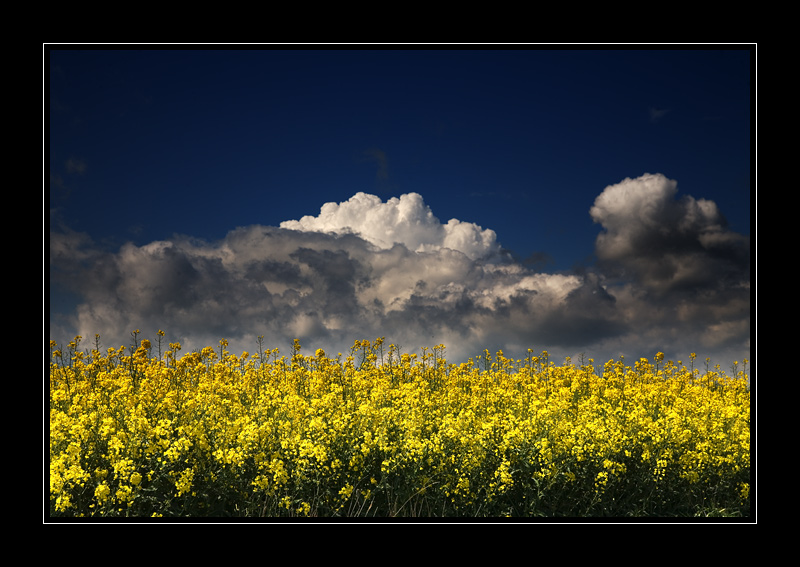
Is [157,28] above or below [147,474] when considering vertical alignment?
above

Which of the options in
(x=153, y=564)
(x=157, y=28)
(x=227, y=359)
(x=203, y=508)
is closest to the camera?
(x=153, y=564)

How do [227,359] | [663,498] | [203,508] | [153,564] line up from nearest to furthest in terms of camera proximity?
[153,564]
[203,508]
[663,498]
[227,359]

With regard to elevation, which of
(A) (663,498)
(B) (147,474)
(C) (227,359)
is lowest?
(A) (663,498)

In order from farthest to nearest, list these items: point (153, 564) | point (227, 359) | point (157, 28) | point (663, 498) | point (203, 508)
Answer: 1. point (227, 359)
2. point (663, 498)
3. point (203, 508)
4. point (157, 28)
5. point (153, 564)

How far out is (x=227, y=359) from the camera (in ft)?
23.8
